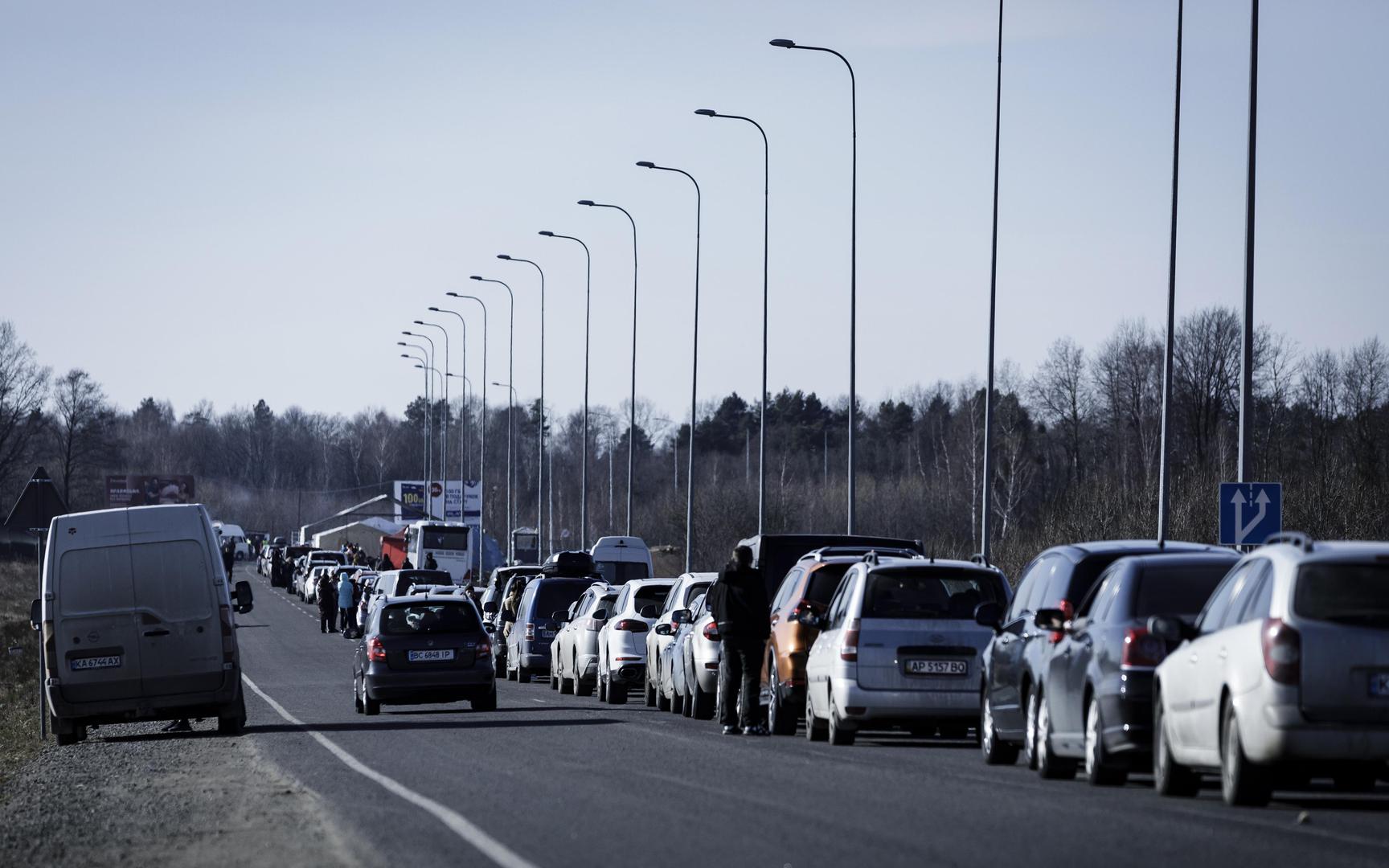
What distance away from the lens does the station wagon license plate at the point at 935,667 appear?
1911cm

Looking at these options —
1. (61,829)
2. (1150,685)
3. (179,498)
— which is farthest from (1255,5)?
(179,498)

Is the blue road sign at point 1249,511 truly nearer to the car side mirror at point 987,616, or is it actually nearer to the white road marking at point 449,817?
the car side mirror at point 987,616

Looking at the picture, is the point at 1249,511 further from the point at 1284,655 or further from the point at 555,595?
the point at 1284,655

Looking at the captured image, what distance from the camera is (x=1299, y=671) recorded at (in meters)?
11.7

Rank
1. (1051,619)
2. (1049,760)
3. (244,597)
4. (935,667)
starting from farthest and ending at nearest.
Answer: (244,597) → (935,667) → (1049,760) → (1051,619)

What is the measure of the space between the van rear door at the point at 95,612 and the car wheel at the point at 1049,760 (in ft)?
36.0

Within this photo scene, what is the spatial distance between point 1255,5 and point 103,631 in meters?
15.7

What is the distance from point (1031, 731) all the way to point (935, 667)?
3.18 meters

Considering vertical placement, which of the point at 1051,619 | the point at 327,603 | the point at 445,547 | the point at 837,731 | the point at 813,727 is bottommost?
the point at 327,603

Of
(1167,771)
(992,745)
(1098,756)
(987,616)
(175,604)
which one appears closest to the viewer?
(1167,771)

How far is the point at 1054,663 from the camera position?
49.6 ft

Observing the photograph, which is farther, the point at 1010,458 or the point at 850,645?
the point at 1010,458

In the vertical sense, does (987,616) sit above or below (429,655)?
above

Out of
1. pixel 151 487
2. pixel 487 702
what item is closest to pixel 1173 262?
pixel 487 702
